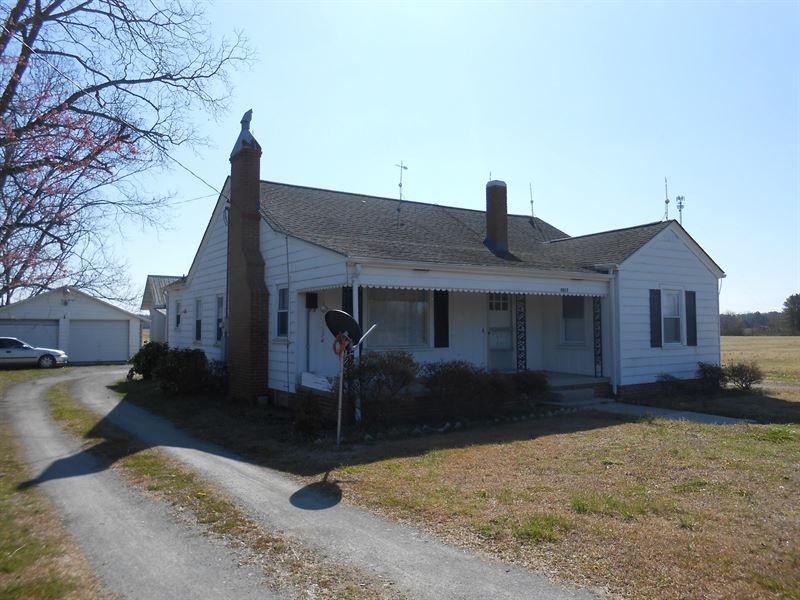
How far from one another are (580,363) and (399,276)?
6.72 meters

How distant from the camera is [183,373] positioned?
15.6 meters

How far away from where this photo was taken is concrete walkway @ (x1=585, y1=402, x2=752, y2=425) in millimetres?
11781

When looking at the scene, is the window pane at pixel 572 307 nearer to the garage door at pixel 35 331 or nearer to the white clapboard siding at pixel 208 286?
the white clapboard siding at pixel 208 286

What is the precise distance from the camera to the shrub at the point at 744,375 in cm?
1638

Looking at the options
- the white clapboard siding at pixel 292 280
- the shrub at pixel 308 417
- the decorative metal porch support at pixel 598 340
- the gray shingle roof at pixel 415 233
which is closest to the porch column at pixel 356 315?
the white clapboard siding at pixel 292 280

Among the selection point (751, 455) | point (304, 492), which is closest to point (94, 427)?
point (304, 492)

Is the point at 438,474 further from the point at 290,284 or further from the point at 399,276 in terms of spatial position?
the point at 290,284

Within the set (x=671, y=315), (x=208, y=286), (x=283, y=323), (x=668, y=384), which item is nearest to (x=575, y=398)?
(x=668, y=384)

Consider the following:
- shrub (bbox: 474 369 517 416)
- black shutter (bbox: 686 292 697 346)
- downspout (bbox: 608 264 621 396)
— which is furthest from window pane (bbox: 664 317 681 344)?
shrub (bbox: 474 369 517 416)

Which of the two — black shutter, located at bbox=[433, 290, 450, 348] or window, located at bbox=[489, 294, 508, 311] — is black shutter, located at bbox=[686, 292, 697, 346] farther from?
black shutter, located at bbox=[433, 290, 450, 348]

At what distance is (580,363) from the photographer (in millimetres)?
15883

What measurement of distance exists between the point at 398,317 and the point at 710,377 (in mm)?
9057

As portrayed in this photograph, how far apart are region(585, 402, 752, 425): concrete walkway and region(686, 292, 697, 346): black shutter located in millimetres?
3681

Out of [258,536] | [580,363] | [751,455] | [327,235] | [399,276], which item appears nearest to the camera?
[258,536]
